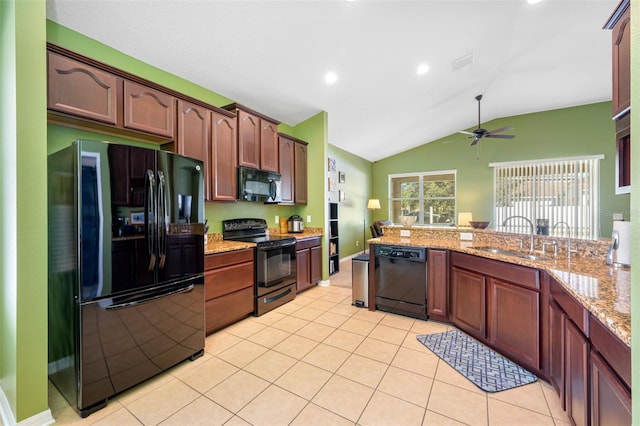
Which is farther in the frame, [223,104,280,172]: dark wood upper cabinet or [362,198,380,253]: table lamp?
[362,198,380,253]: table lamp

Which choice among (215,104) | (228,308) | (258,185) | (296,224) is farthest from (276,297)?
(215,104)

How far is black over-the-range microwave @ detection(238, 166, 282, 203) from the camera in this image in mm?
3338

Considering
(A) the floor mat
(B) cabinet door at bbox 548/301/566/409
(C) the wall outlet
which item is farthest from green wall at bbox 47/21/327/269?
(B) cabinet door at bbox 548/301/566/409

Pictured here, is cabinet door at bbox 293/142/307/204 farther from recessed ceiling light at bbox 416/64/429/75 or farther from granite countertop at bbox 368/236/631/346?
granite countertop at bbox 368/236/631/346

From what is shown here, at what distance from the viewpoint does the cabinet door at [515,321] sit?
6.40 ft

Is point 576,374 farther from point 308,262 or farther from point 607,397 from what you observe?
point 308,262

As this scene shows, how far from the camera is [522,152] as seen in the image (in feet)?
21.2

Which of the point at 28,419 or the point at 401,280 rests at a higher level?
the point at 401,280

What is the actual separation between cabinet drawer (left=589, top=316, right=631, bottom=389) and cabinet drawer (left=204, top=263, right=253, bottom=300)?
2.70m

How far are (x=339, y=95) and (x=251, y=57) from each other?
1.48m

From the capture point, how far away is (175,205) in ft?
6.77

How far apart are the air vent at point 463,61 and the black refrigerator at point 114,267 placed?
363cm

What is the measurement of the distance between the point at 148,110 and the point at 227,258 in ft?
5.20

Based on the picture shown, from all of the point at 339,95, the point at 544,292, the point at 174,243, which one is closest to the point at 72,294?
the point at 174,243
